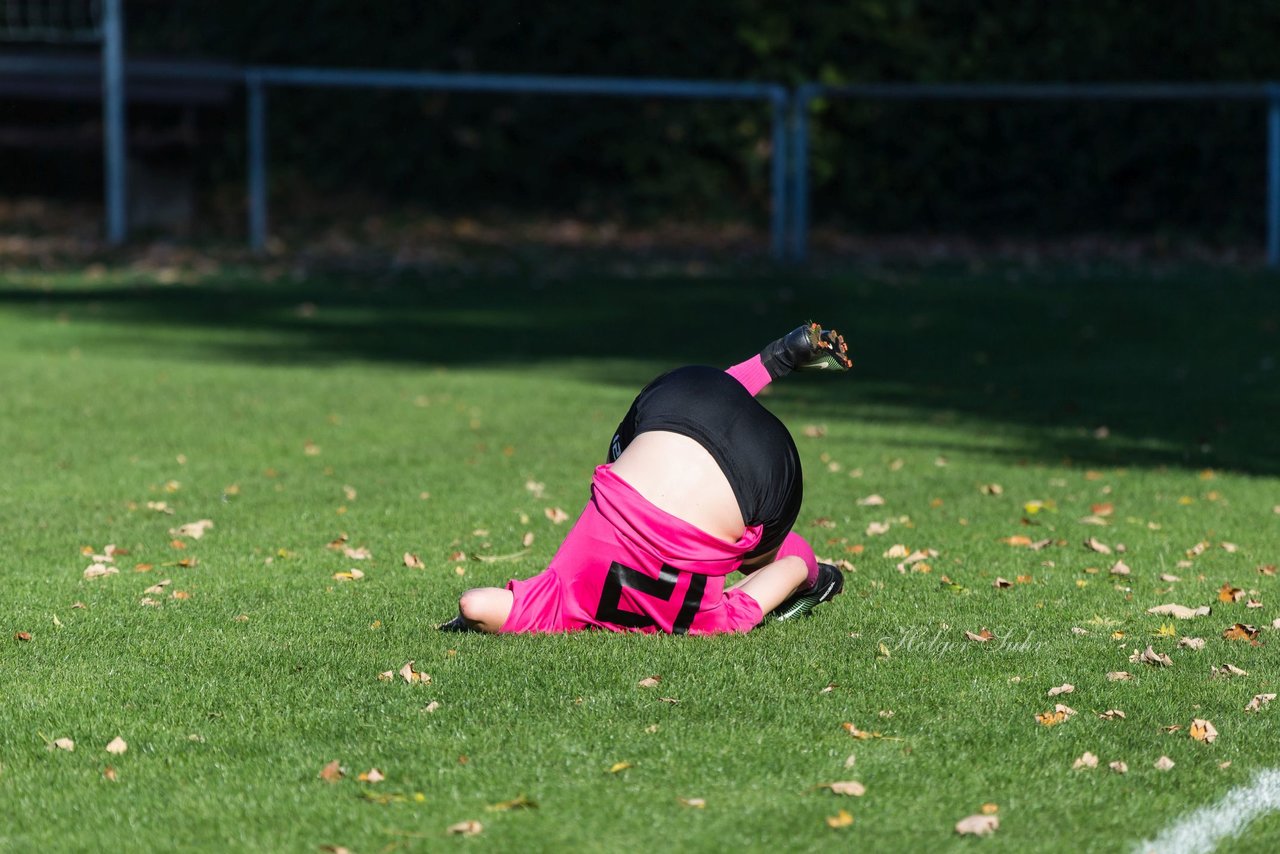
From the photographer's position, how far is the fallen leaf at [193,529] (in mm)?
6527

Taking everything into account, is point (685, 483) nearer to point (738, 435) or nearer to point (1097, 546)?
point (738, 435)

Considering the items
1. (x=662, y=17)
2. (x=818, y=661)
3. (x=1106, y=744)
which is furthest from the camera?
(x=662, y=17)

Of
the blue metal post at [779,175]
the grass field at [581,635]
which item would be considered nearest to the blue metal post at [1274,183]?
the grass field at [581,635]

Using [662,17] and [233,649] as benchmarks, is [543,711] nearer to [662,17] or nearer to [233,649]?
[233,649]

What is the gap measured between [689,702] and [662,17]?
47.4ft

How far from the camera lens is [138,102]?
16.8 meters

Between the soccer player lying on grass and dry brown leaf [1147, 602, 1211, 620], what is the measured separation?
1.18 metres

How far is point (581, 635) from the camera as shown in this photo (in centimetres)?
495

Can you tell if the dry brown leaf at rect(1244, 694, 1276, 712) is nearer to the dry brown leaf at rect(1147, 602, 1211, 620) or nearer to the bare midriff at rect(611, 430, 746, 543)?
the dry brown leaf at rect(1147, 602, 1211, 620)

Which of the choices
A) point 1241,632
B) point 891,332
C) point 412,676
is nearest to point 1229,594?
point 1241,632

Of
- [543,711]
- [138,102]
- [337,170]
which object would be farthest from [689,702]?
[337,170]

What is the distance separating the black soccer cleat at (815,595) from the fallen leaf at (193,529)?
→ 239 cm

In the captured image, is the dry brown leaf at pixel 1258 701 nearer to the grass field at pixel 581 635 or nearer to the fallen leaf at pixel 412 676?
the grass field at pixel 581 635

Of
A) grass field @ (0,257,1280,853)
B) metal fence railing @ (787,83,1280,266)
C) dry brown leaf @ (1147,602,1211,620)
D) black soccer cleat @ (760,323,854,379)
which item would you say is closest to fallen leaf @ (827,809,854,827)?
grass field @ (0,257,1280,853)
